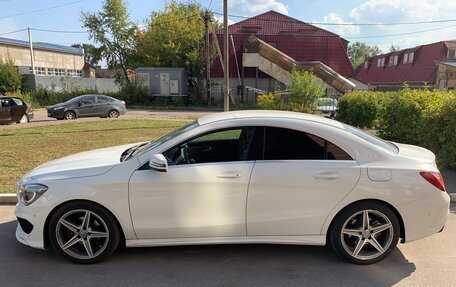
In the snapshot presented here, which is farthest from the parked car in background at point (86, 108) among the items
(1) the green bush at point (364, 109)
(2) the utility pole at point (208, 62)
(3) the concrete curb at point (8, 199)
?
(3) the concrete curb at point (8, 199)

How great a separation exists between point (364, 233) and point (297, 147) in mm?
1053

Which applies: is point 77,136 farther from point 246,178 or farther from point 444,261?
point 444,261

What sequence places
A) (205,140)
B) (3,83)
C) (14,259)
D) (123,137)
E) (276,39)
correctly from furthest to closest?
1. (276,39)
2. (3,83)
3. (123,137)
4. (205,140)
5. (14,259)

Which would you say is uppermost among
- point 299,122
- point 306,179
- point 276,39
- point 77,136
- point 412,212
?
point 276,39

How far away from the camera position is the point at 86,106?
21.5 m

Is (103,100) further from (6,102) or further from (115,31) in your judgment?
(115,31)

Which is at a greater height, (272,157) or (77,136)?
(272,157)

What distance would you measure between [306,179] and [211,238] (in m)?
1.07

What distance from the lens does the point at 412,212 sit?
3594 mm

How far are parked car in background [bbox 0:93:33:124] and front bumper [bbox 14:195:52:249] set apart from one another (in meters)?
16.1

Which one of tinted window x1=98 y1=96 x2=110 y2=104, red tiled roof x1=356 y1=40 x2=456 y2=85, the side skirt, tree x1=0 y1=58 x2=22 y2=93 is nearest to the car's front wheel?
tinted window x1=98 y1=96 x2=110 y2=104

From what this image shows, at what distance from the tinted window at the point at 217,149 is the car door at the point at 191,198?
0.01 meters

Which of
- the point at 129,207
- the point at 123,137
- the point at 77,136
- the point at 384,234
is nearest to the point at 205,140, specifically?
the point at 129,207

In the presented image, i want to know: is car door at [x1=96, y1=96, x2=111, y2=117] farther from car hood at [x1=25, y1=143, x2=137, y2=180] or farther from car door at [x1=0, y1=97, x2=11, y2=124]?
car hood at [x1=25, y1=143, x2=137, y2=180]
